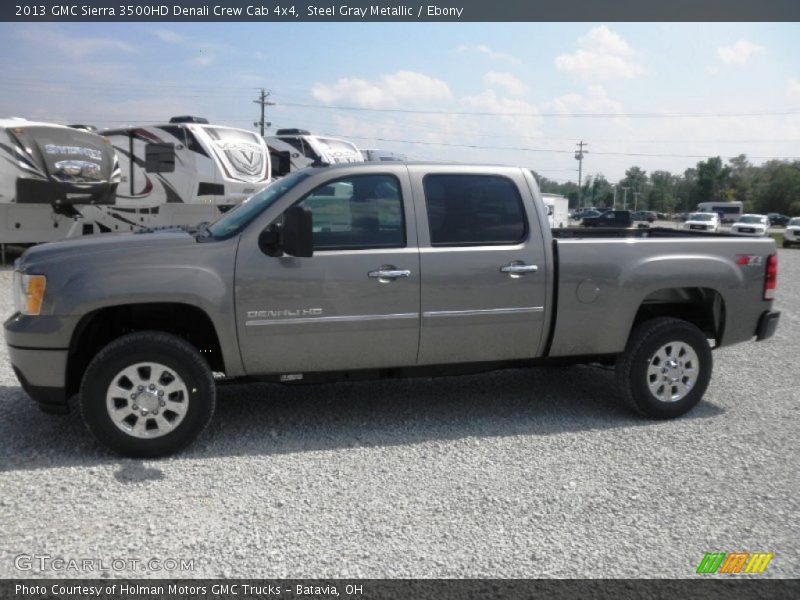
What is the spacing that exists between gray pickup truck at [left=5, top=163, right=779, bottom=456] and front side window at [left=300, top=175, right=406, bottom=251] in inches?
0.4

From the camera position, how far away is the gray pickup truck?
4281 mm

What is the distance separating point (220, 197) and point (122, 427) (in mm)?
11941

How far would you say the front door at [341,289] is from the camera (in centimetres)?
445

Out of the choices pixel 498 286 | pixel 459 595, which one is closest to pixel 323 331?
pixel 498 286

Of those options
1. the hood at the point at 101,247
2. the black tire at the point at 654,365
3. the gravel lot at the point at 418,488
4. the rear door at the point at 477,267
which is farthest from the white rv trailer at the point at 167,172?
the black tire at the point at 654,365

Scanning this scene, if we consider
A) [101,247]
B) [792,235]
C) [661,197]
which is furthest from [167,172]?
[661,197]

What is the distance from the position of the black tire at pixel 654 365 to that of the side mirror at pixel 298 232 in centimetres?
253

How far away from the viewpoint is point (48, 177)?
13391mm

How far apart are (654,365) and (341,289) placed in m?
2.44

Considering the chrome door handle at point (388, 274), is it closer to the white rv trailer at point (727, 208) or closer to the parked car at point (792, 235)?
the parked car at point (792, 235)

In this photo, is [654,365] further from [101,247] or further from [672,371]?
[101,247]

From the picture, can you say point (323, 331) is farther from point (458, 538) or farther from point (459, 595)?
point (459, 595)

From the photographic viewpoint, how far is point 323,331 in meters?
4.56

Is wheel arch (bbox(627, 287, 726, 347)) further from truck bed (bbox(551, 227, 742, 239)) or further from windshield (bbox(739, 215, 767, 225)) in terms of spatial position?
windshield (bbox(739, 215, 767, 225))
